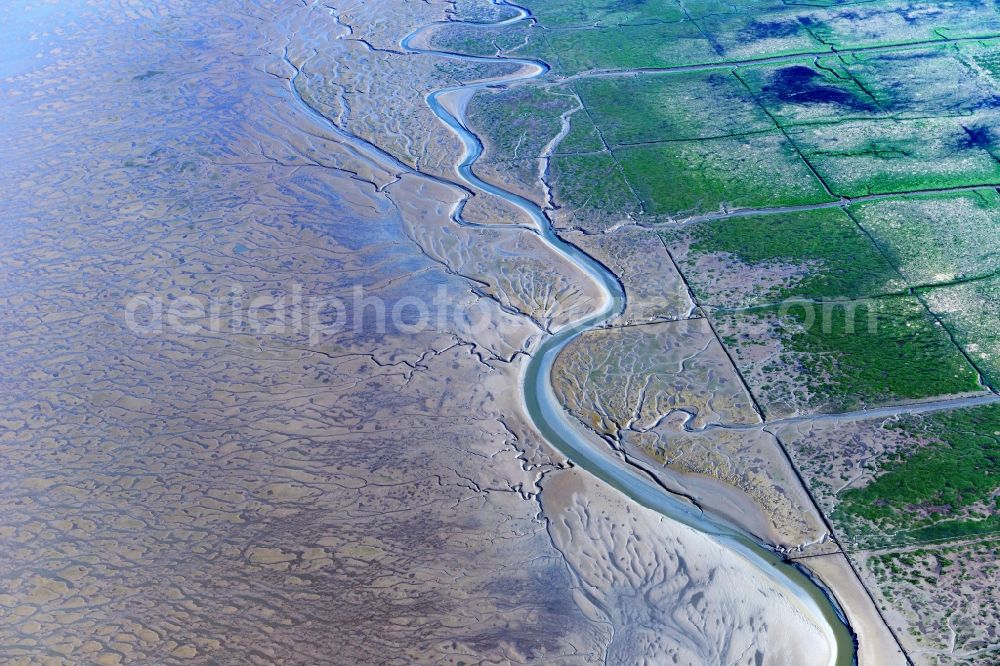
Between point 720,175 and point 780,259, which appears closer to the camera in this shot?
point 780,259

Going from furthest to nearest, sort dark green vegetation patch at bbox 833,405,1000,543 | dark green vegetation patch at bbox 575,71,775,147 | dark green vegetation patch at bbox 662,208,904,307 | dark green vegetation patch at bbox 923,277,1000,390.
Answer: dark green vegetation patch at bbox 575,71,775,147
dark green vegetation patch at bbox 662,208,904,307
dark green vegetation patch at bbox 923,277,1000,390
dark green vegetation patch at bbox 833,405,1000,543

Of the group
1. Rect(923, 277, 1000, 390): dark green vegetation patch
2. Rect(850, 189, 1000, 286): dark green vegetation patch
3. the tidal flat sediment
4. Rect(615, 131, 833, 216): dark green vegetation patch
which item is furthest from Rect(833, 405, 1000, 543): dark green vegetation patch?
Rect(615, 131, 833, 216): dark green vegetation patch

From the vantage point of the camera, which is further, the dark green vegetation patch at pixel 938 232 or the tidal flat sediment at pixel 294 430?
the dark green vegetation patch at pixel 938 232

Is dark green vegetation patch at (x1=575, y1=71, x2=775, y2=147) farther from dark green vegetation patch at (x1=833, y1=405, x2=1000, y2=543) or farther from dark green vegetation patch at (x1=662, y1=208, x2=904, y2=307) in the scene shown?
dark green vegetation patch at (x1=833, y1=405, x2=1000, y2=543)

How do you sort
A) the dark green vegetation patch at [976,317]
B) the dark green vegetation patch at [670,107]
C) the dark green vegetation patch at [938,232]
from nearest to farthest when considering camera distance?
the dark green vegetation patch at [976,317]
the dark green vegetation patch at [938,232]
the dark green vegetation patch at [670,107]

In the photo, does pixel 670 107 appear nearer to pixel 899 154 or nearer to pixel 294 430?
pixel 899 154

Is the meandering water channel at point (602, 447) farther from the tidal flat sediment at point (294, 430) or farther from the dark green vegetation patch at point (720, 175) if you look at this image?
the dark green vegetation patch at point (720, 175)

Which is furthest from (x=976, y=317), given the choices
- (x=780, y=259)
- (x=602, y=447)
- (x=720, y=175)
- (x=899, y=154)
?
(x=602, y=447)

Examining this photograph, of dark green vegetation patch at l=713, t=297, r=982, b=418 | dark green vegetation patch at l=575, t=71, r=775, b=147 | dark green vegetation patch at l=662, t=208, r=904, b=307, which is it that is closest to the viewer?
dark green vegetation patch at l=713, t=297, r=982, b=418

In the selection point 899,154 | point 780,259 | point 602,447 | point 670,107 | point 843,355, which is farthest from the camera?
point 670,107

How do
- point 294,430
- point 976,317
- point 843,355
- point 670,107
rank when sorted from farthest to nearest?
→ point 670,107 → point 976,317 → point 843,355 → point 294,430

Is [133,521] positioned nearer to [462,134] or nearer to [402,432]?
[402,432]

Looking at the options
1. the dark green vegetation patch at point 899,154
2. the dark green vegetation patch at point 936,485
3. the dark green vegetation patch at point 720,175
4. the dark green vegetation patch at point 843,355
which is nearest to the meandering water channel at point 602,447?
the dark green vegetation patch at point 936,485
